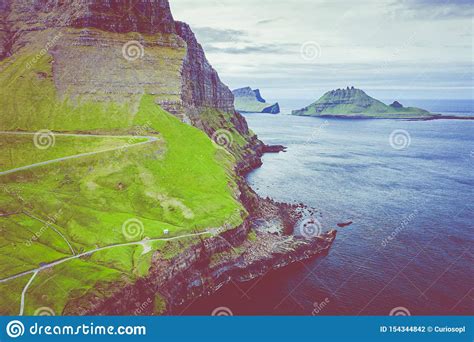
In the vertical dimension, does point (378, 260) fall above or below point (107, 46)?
below

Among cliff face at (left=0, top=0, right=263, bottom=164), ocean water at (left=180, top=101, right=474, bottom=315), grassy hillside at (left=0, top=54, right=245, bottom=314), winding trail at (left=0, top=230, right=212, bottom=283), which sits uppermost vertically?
cliff face at (left=0, top=0, right=263, bottom=164)

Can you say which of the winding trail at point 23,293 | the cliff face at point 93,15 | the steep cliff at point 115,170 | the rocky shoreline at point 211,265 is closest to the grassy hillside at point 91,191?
the steep cliff at point 115,170

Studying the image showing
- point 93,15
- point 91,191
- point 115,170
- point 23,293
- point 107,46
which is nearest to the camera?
point 23,293

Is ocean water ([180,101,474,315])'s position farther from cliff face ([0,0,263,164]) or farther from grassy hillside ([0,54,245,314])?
cliff face ([0,0,263,164])

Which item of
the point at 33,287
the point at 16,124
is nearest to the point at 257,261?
the point at 33,287

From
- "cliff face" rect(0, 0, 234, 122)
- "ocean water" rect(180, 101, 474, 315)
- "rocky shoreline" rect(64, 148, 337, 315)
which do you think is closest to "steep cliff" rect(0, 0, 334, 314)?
"rocky shoreline" rect(64, 148, 337, 315)

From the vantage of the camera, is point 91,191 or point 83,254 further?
point 91,191

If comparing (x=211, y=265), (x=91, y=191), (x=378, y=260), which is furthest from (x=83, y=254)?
(x=378, y=260)

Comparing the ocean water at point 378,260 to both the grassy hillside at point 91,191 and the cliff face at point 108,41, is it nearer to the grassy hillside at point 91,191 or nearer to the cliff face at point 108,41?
the grassy hillside at point 91,191

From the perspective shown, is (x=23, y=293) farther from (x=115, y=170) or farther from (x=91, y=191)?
(x=115, y=170)
